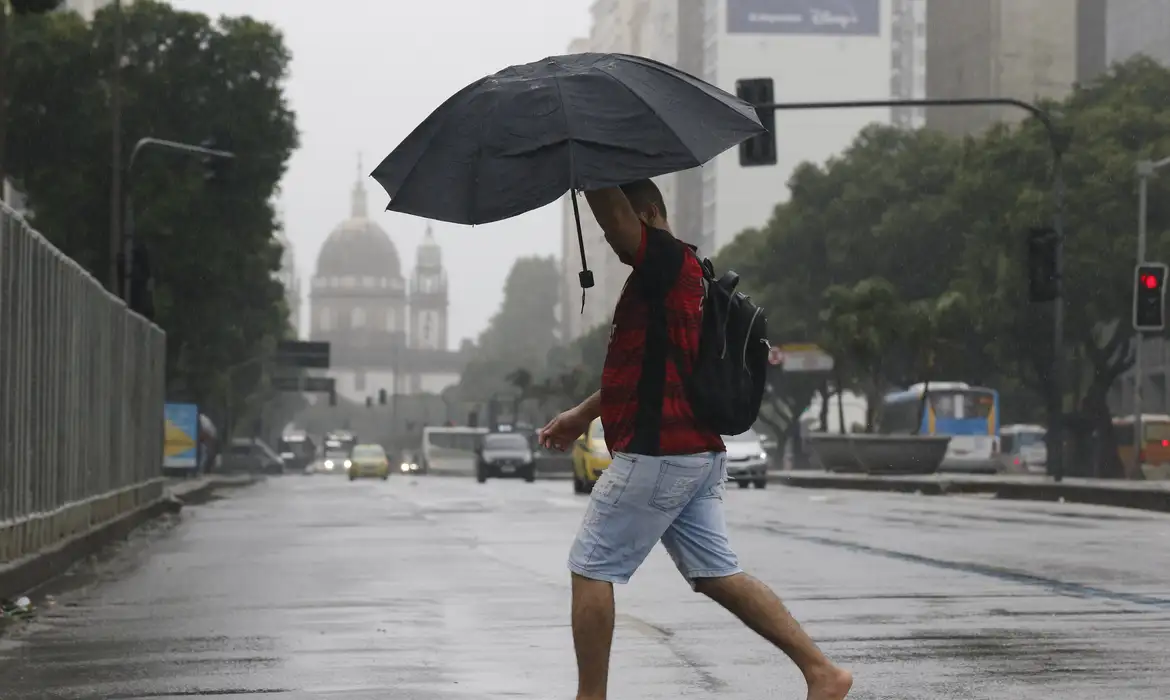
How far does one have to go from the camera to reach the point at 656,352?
22.1ft

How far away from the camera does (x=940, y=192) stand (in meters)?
76.4

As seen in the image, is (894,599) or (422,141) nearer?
(422,141)

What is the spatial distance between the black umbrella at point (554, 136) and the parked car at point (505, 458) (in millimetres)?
58589

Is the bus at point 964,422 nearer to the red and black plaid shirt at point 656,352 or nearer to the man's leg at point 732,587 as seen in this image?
the man's leg at point 732,587

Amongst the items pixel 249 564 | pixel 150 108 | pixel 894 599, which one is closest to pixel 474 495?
pixel 150 108

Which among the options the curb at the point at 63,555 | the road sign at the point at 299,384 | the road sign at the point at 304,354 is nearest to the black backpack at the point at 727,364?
the curb at the point at 63,555

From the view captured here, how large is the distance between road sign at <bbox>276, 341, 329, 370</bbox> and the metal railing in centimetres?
7288

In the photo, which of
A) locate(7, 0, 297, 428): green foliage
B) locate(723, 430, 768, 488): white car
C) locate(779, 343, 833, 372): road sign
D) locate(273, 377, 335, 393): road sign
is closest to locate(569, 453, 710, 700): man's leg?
locate(723, 430, 768, 488): white car

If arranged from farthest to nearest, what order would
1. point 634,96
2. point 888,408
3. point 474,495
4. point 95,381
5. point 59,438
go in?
point 888,408, point 474,495, point 95,381, point 59,438, point 634,96

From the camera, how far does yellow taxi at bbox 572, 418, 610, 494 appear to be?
1661 inches

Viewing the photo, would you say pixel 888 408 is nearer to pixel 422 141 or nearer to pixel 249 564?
pixel 249 564

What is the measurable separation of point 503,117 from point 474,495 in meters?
35.3

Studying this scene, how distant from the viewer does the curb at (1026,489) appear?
32.7 meters

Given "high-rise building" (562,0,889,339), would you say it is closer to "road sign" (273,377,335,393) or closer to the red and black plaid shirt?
"road sign" (273,377,335,393)
